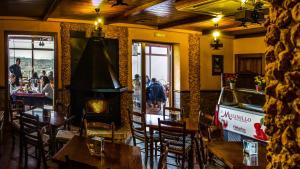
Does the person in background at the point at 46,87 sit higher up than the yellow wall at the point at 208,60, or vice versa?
the yellow wall at the point at 208,60

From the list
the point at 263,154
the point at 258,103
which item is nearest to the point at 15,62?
the point at 258,103

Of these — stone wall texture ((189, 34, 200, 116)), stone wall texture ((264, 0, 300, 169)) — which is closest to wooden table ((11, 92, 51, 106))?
stone wall texture ((189, 34, 200, 116))

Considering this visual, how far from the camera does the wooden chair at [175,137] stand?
4.75 meters

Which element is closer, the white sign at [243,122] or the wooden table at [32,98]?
the white sign at [243,122]

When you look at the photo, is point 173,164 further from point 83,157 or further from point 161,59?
point 161,59

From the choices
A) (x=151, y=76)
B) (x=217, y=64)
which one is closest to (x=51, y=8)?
(x=151, y=76)

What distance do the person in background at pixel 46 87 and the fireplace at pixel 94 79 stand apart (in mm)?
968

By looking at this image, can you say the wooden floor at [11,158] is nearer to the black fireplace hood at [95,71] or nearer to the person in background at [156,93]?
the black fireplace hood at [95,71]

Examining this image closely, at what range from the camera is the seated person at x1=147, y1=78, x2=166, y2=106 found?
31.0 ft

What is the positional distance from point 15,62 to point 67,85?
5.75ft

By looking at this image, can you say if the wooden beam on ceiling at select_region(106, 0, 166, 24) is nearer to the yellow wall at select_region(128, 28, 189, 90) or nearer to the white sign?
the yellow wall at select_region(128, 28, 189, 90)

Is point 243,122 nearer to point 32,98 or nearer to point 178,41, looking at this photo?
point 178,41

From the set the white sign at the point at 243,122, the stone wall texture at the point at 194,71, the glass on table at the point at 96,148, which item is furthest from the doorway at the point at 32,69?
the glass on table at the point at 96,148

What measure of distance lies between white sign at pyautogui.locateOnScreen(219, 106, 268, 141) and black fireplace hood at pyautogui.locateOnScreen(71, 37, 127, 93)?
99.3 inches
